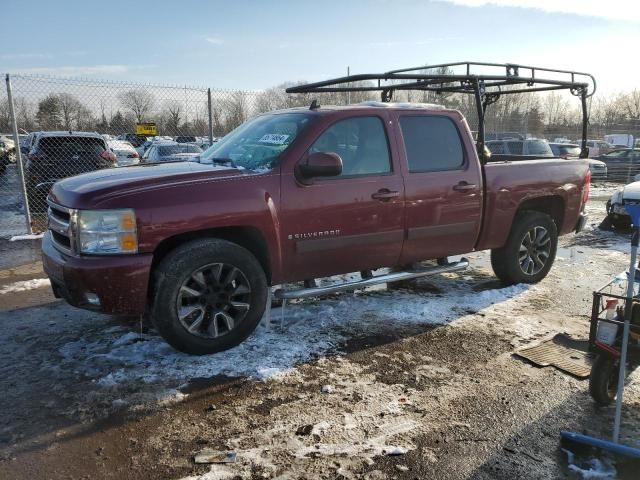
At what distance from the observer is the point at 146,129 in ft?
34.4

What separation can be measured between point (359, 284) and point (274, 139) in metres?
1.50

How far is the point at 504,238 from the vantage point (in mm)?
5750

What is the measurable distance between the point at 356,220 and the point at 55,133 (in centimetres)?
886

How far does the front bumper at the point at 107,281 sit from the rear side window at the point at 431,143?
8.50 ft

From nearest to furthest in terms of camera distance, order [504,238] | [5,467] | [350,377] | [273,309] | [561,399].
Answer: [5,467]
[561,399]
[350,377]
[273,309]
[504,238]

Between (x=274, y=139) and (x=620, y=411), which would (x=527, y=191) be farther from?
(x=620, y=411)

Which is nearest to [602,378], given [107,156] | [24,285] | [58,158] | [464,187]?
[464,187]

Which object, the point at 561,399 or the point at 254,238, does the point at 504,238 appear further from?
the point at 254,238

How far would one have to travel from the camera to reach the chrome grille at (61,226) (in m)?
3.74

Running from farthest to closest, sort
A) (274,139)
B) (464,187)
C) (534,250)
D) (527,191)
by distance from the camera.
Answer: (534,250) → (527,191) → (464,187) → (274,139)

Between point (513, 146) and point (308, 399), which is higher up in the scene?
point (513, 146)

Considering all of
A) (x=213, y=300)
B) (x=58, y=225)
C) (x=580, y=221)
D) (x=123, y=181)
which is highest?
(x=123, y=181)

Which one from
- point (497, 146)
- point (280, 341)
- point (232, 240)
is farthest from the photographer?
point (497, 146)

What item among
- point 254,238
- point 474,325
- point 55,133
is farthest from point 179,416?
point 55,133
